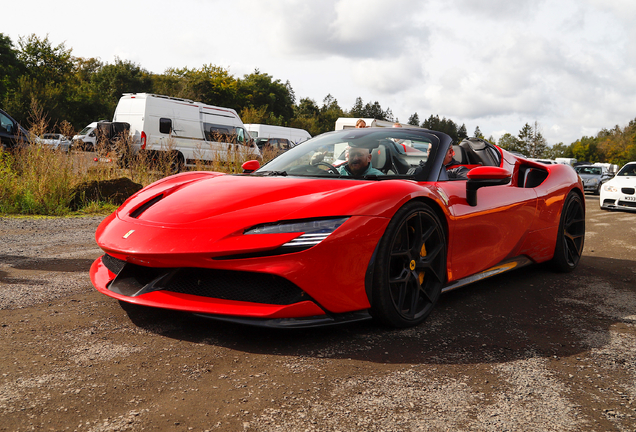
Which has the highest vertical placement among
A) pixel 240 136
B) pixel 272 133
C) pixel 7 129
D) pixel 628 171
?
pixel 272 133

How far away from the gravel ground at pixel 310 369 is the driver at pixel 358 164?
0.99 metres

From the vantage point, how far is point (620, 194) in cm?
1300

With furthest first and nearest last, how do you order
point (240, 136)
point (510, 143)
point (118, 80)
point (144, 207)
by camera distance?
point (510, 143), point (118, 80), point (240, 136), point (144, 207)

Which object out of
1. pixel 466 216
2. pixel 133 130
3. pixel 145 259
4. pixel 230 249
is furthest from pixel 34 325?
pixel 133 130

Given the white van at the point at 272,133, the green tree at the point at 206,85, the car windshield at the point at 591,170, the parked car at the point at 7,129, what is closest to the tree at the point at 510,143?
the green tree at the point at 206,85

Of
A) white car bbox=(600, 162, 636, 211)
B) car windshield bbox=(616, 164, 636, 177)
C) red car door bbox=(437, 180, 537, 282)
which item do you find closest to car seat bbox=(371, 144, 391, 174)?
red car door bbox=(437, 180, 537, 282)

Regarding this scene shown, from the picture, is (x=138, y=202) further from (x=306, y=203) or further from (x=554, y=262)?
(x=554, y=262)

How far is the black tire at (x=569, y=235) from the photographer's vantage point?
15.3 ft

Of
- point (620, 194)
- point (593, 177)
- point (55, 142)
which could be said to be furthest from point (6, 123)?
point (593, 177)

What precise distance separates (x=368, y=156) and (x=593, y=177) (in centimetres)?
2409

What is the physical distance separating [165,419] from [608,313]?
115 inches

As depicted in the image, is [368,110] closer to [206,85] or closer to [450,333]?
[206,85]

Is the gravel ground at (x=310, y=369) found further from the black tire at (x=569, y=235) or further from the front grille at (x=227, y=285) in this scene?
the black tire at (x=569, y=235)

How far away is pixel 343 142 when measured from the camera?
152 inches
